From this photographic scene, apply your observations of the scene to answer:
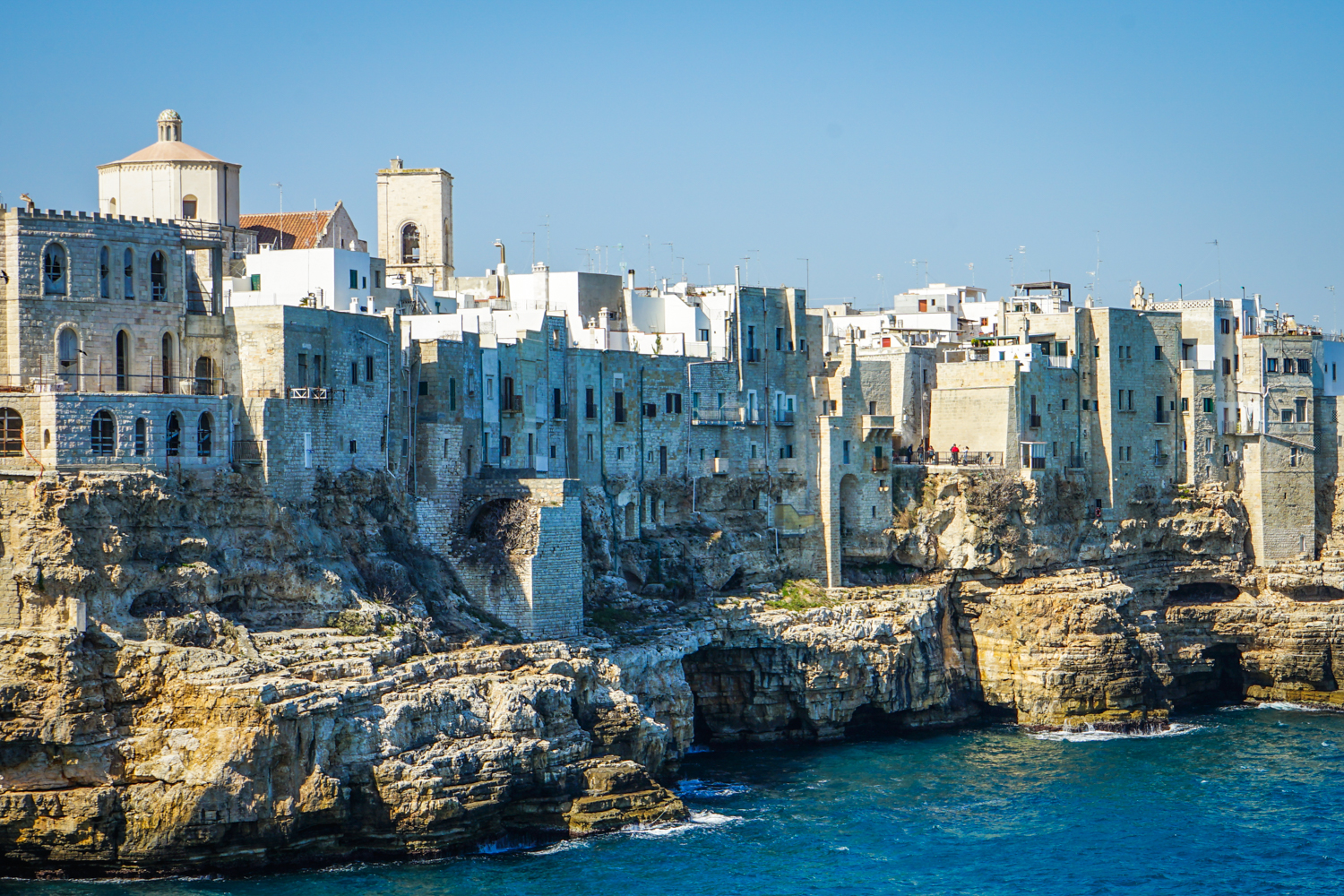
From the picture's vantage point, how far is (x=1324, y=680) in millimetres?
78812

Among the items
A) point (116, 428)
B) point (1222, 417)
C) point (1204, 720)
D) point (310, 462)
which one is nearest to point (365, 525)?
point (310, 462)

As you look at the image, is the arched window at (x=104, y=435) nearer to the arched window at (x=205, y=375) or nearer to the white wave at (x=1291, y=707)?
the arched window at (x=205, y=375)

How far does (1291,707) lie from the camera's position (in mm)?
77938

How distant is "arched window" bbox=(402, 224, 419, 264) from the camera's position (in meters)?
82.4

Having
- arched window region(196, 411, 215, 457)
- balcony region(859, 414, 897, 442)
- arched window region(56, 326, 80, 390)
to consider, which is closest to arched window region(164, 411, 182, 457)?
arched window region(196, 411, 215, 457)

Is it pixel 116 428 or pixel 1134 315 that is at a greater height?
pixel 1134 315

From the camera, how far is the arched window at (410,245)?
82.4 m

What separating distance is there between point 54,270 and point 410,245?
29.3 m

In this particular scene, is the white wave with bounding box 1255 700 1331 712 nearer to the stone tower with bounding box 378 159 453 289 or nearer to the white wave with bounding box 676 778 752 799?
the white wave with bounding box 676 778 752 799

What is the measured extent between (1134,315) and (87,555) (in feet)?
153

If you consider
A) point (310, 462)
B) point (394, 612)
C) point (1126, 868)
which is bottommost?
point (1126, 868)

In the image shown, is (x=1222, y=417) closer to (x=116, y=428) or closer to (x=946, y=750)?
(x=946, y=750)

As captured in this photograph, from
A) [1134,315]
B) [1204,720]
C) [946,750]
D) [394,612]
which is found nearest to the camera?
[394,612]

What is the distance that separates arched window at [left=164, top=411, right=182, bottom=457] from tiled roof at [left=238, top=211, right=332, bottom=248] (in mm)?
24642
